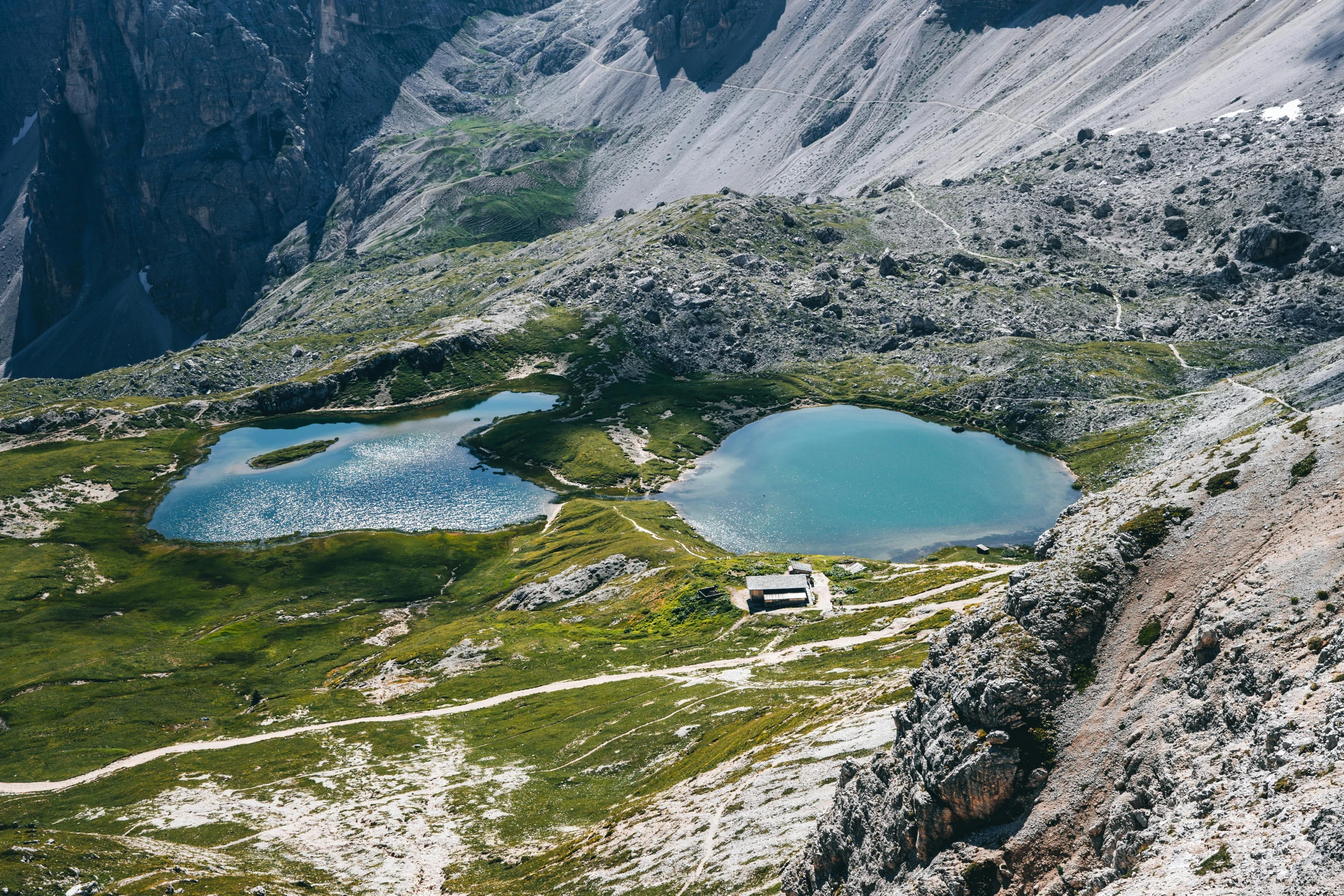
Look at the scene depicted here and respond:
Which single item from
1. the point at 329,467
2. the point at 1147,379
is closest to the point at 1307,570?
the point at 1147,379

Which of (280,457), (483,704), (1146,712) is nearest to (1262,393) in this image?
(483,704)

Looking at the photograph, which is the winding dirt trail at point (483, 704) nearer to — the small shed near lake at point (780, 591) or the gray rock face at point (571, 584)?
the small shed near lake at point (780, 591)

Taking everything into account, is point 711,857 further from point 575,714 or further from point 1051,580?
point 575,714

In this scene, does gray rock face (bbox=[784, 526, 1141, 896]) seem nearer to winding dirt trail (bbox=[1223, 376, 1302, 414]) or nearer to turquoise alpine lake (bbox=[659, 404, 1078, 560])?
turquoise alpine lake (bbox=[659, 404, 1078, 560])

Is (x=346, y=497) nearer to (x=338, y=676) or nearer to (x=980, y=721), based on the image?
(x=338, y=676)

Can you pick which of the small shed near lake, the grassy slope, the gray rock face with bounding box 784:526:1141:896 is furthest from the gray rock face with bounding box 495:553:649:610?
the gray rock face with bounding box 784:526:1141:896

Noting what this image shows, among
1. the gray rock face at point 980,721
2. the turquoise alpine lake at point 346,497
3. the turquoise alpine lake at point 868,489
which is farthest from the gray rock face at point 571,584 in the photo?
→ the gray rock face at point 980,721
